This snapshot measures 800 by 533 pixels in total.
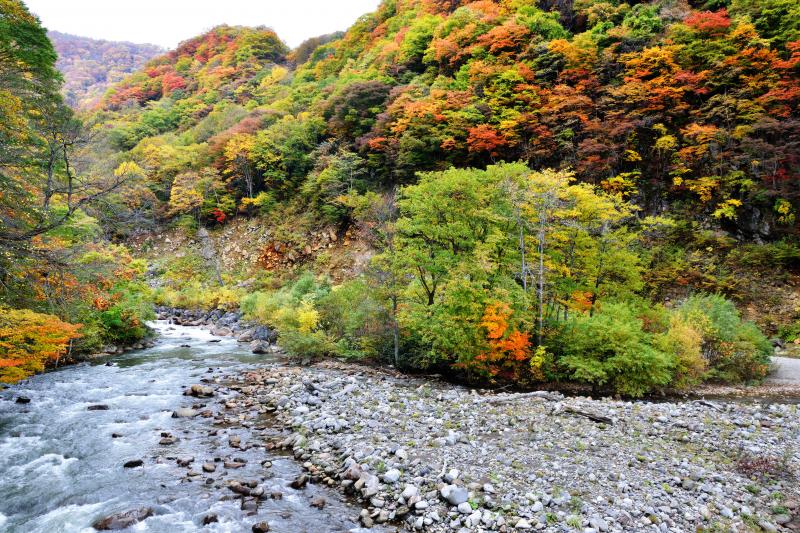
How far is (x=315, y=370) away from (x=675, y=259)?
2081cm

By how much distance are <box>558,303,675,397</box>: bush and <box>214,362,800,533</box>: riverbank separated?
2.07 meters

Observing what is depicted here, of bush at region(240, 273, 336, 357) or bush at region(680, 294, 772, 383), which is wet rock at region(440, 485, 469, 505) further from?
bush at region(680, 294, 772, 383)

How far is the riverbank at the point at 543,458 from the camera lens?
6652 mm

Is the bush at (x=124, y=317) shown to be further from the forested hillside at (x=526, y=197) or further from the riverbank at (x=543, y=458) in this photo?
the riverbank at (x=543, y=458)

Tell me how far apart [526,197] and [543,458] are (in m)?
11.0

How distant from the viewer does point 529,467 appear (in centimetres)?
804

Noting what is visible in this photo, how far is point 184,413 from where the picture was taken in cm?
1208

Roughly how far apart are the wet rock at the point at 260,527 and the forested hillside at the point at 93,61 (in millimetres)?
117447

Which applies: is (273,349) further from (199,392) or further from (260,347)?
(199,392)

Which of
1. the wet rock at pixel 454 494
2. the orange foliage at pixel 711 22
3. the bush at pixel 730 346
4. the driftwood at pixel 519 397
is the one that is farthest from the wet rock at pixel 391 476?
the orange foliage at pixel 711 22

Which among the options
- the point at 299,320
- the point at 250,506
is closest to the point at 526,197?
the point at 299,320

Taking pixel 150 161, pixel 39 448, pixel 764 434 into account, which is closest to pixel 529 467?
pixel 764 434

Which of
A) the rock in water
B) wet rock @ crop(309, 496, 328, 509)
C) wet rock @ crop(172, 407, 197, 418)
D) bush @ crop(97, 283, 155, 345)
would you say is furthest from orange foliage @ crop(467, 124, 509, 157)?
the rock in water

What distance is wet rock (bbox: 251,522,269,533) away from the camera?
6672 millimetres
